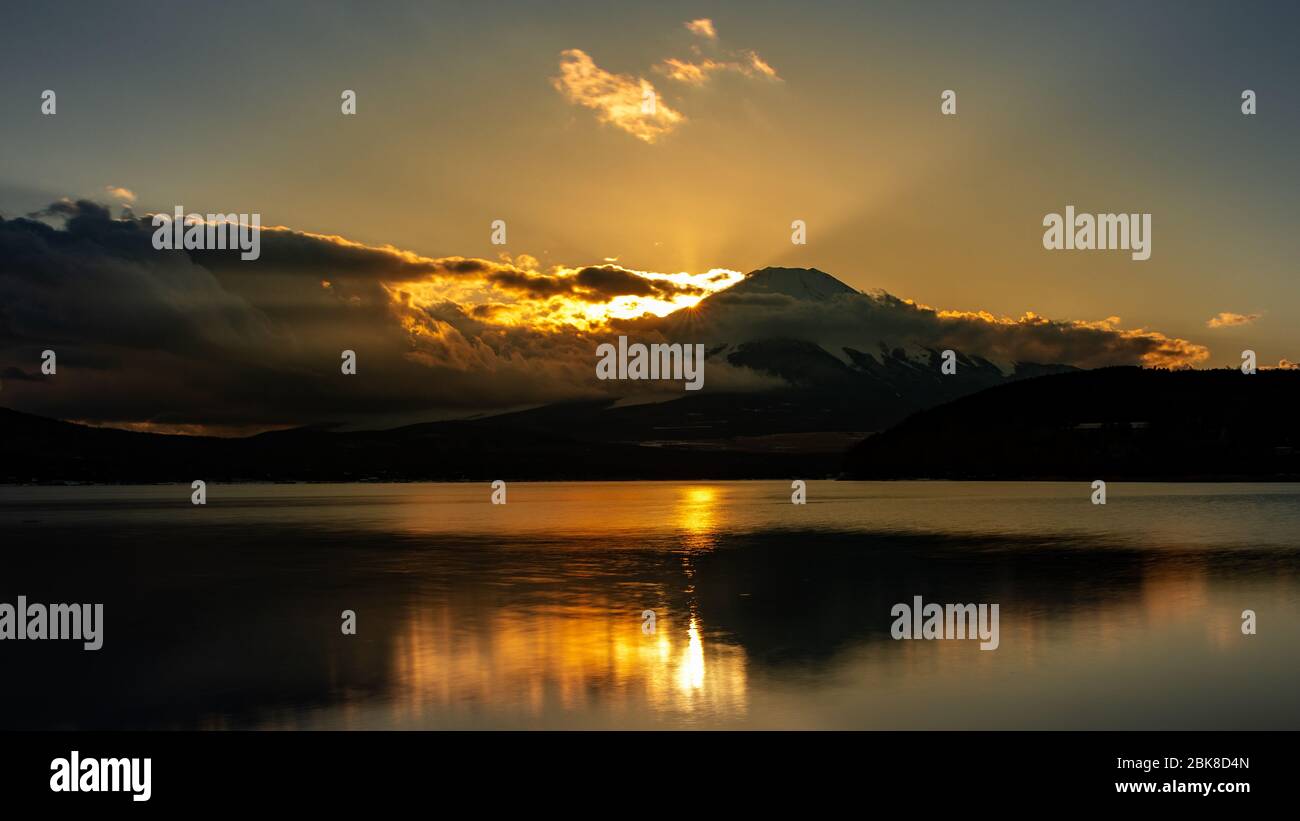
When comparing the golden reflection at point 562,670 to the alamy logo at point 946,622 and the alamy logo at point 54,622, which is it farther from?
the alamy logo at point 54,622

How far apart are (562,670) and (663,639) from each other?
4609 mm

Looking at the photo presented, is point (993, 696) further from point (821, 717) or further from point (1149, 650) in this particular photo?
point (1149, 650)

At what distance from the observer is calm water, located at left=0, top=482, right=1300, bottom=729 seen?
2023 cm

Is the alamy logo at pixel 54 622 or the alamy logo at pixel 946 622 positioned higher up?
the alamy logo at pixel 54 622

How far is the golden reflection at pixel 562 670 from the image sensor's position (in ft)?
66.2

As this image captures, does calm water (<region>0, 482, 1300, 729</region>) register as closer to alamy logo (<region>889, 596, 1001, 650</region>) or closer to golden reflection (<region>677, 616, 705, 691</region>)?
golden reflection (<region>677, 616, 705, 691</region>)

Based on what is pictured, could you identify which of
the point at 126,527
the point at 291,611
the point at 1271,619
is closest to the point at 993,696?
the point at 1271,619

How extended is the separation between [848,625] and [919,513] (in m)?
75.3
